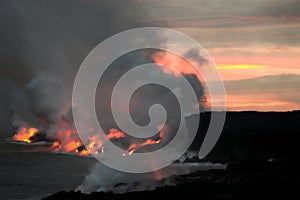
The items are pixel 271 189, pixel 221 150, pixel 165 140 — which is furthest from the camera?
pixel 165 140

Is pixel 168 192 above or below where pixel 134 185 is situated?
below

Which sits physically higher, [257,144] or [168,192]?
[257,144]

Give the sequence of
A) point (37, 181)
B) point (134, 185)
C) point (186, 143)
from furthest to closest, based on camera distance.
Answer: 1. point (186, 143)
2. point (37, 181)
3. point (134, 185)

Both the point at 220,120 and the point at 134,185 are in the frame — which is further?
the point at 220,120

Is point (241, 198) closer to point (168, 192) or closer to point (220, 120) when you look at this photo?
point (168, 192)

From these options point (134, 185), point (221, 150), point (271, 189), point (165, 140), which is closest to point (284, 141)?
point (221, 150)

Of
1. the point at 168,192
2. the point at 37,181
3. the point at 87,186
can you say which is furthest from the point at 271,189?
the point at 37,181

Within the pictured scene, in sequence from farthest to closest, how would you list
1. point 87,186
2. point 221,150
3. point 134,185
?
point 221,150 → point 87,186 → point 134,185

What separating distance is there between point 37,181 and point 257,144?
6521 centimetres

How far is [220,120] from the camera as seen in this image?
188m

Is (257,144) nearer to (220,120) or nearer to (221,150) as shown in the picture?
(221,150)

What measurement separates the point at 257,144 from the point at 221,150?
41.4 ft

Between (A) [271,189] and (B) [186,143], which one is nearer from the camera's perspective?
(A) [271,189]

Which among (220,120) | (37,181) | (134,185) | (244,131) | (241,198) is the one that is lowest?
(241,198)
